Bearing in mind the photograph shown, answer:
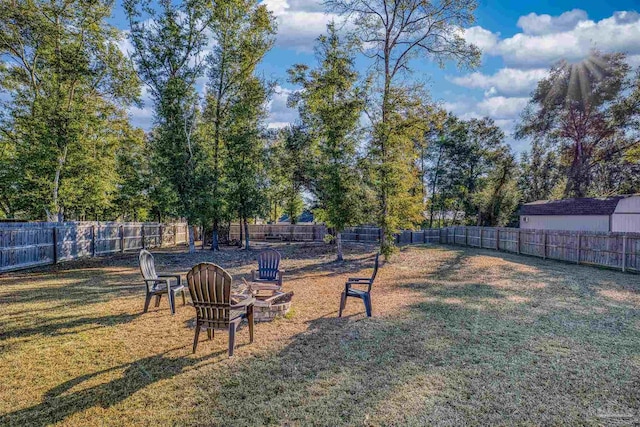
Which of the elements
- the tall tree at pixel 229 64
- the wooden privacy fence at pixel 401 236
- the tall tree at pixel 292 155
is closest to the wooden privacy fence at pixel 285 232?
the wooden privacy fence at pixel 401 236

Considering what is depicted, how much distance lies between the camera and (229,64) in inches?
617

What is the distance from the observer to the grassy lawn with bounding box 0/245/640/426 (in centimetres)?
277

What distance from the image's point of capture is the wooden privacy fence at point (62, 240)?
380 inches

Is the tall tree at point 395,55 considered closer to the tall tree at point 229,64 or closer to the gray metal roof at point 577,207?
the tall tree at point 229,64

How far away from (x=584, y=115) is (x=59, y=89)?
1156 inches

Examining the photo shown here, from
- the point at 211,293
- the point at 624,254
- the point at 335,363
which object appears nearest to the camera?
the point at 335,363

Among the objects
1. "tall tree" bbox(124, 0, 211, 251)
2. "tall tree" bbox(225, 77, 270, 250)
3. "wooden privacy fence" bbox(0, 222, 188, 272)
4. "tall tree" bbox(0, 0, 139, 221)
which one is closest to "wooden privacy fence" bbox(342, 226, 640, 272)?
"tall tree" bbox(225, 77, 270, 250)

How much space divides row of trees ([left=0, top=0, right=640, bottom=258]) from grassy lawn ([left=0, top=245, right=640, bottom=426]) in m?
6.44

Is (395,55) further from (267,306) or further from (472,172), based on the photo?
(472,172)

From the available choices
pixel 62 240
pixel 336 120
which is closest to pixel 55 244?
pixel 62 240

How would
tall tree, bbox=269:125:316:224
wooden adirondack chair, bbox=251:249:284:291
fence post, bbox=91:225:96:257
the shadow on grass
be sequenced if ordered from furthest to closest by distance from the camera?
tall tree, bbox=269:125:316:224
fence post, bbox=91:225:96:257
wooden adirondack chair, bbox=251:249:284:291
the shadow on grass

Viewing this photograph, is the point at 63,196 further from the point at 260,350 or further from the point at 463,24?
the point at 463,24

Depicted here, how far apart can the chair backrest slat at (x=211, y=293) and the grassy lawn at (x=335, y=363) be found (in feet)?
1.59

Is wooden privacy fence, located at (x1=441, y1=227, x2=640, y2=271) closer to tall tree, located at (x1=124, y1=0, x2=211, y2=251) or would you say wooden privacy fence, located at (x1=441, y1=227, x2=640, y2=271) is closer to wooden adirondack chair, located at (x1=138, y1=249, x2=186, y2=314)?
wooden adirondack chair, located at (x1=138, y1=249, x2=186, y2=314)
